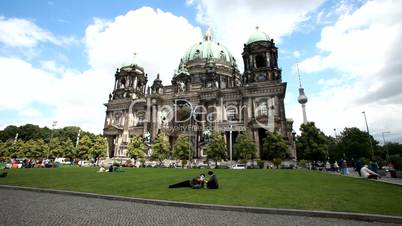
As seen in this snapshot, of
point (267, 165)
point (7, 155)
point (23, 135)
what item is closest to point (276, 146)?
point (267, 165)

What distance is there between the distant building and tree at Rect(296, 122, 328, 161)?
268 cm

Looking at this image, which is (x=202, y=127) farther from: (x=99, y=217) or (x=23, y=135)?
(x=23, y=135)

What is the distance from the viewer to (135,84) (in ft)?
231

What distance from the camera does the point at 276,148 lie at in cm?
4106

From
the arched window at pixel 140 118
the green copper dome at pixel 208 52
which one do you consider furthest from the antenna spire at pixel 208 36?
the arched window at pixel 140 118

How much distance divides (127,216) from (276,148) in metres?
37.0

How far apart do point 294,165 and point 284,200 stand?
35.0 metres

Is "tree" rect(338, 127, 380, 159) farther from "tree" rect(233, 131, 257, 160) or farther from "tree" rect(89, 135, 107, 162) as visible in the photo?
"tree" rect(89, 135, 107, 162)

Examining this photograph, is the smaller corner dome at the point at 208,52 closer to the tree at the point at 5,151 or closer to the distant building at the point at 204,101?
the distant building at the point at 204,101

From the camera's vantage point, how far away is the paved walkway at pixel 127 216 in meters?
6.73

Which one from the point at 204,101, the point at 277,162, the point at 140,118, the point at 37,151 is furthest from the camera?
the point at 37,151

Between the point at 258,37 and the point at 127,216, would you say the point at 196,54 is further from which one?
the point at 127,216

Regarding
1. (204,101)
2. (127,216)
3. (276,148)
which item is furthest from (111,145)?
(127,216)

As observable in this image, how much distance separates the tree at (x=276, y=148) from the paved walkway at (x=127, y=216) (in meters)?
34.7
